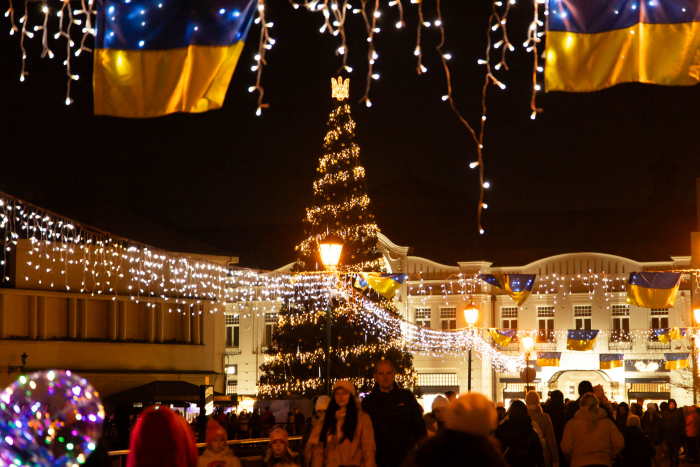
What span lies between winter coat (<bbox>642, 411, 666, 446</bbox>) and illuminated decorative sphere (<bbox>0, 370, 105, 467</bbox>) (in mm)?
16350

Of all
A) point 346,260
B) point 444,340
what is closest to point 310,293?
point 346,260

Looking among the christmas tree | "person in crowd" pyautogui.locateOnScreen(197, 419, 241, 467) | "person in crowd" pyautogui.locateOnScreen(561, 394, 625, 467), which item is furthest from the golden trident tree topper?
"person in crowd" pyautogui.locateOnScreen(197, 419, 241, 467)

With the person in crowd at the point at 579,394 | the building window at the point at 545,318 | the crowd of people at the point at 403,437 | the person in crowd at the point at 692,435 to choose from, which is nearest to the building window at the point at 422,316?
the building window at the point at 545,318

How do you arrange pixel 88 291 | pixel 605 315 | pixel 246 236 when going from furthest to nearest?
1. pixel 246 236
2. pixel 605 315
3. pixel 88 291

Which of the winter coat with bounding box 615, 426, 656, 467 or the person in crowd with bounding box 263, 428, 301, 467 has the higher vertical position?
the person in crowd with bounding box 263, 428, 301, 467

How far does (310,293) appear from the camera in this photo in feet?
117

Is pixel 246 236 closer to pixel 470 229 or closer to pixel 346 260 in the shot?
pixel 470 229

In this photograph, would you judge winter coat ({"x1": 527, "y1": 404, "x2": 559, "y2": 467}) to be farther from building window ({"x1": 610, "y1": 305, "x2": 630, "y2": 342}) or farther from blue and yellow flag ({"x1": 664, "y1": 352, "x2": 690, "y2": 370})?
building window ({"x1": 610, "y1": 305, "x2": 630, "y2": 342})

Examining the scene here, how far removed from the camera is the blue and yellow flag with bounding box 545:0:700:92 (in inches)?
264

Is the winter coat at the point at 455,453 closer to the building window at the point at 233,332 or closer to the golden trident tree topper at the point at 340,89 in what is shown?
the golden trident tree topper at the point at 340,89

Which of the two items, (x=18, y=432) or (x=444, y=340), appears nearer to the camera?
(x=18, y=432)

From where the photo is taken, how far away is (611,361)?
43438mm

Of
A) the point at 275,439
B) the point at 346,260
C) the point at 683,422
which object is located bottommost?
the point at 683,422

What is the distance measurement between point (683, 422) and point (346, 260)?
58.4 feet
